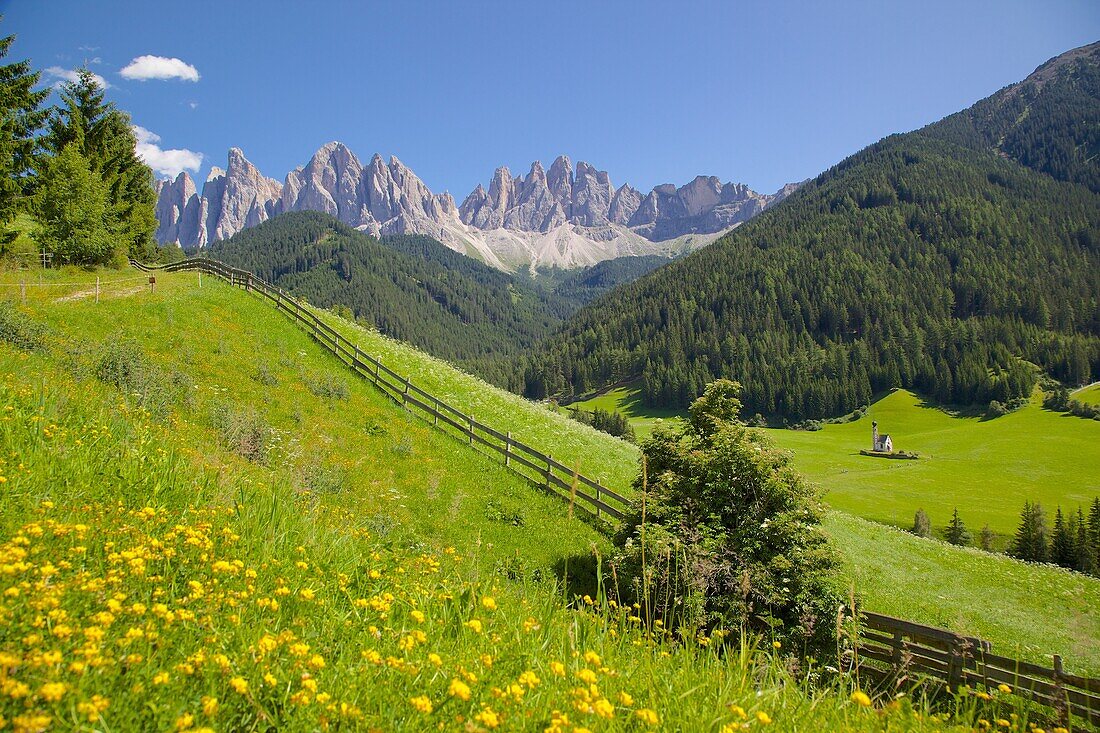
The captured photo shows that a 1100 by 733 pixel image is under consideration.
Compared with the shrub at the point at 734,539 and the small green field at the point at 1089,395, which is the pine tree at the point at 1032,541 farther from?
the small green field at the point at 1089,395

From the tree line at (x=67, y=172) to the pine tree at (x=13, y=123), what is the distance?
0.14 feet

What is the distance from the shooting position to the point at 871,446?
366 ft

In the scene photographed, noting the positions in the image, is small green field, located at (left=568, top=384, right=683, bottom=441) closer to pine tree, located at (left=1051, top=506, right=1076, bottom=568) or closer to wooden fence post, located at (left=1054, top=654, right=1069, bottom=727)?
pine tree, located at (left=1051, top=506, right=1076, bottom=568)

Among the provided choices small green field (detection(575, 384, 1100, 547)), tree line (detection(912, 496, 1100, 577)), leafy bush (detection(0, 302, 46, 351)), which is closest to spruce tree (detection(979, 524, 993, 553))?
tree line (detection(912, 496, 1100, 577))

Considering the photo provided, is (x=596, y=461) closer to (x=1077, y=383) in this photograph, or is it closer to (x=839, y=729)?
(x=839, y=729)

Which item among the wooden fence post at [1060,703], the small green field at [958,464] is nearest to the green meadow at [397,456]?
the wooden fence post at [1060,703]

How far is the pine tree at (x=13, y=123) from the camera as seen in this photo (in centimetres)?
2762

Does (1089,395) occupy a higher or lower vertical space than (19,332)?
lower

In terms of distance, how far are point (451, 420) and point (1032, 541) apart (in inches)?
2044

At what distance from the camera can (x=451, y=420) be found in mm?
24922

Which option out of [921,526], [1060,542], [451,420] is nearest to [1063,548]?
[1060,542]

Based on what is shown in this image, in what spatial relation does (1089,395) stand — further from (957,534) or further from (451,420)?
(451,420)

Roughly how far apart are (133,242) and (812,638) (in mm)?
54762

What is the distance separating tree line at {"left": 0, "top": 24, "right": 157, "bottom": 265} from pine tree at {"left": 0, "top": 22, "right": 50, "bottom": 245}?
0.14 feet
